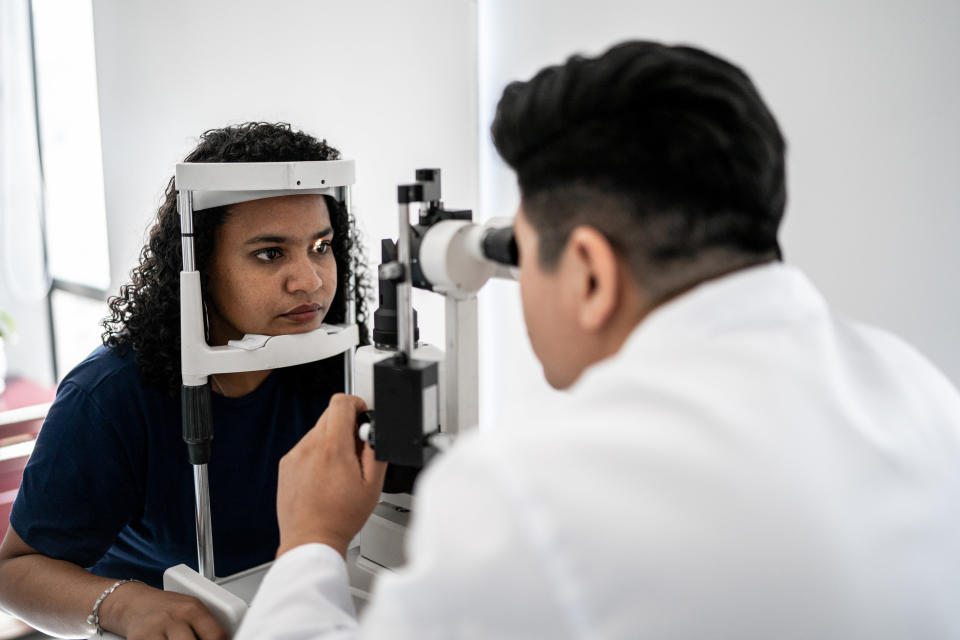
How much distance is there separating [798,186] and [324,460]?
1423mm

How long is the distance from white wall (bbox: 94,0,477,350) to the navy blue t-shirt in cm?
141

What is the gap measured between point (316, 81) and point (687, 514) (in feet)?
7.81

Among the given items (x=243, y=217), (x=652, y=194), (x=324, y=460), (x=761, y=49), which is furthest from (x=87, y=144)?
(x=652, y=194)

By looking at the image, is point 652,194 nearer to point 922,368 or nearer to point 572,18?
point 922,368

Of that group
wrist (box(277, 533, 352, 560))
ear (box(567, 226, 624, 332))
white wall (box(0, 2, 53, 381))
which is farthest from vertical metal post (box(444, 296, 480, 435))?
white wall (box(0, 2, 53, 381))

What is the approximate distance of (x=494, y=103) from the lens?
2689 mm

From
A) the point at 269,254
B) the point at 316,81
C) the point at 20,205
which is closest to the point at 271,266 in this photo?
the point at 269,254

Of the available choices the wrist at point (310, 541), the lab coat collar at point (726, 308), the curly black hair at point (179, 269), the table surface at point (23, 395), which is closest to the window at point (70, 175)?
the table surface at point (23, 395)

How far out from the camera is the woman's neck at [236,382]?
138 centimetres

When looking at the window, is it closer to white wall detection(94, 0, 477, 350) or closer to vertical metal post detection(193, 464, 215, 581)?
white wall detection(94, 0, 477, 350)

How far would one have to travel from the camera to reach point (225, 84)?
2594 mm

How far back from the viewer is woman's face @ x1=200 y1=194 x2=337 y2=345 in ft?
4.23

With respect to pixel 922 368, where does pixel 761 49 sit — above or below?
above

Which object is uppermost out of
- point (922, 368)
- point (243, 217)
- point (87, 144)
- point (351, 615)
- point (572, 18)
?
point (572, 18)
